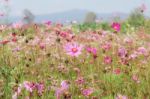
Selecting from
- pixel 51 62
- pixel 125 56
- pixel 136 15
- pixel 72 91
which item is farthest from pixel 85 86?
pixel 136 15

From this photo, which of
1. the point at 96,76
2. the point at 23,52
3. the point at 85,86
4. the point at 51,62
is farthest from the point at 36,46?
the point at 85,86

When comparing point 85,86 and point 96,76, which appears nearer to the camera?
point 85,86

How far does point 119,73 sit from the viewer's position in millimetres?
5211

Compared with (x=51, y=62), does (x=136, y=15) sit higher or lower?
lower

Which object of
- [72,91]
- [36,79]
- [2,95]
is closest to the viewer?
[2,95]

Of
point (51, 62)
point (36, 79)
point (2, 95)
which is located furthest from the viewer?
point (51, 62)

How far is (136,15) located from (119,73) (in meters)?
13.6

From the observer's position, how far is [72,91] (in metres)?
4.47

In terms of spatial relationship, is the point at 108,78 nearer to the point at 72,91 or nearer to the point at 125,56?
the point at 125,56

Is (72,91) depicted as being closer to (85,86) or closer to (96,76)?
(85,86)

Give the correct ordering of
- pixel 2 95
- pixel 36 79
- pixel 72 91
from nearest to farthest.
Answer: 1. pixel 2 95
2. pixel 72 91
3. pixel 36 79

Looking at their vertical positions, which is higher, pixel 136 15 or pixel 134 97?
pixel 134 97

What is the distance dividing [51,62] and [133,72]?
4.00ft

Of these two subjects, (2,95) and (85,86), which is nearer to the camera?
(2,95)
